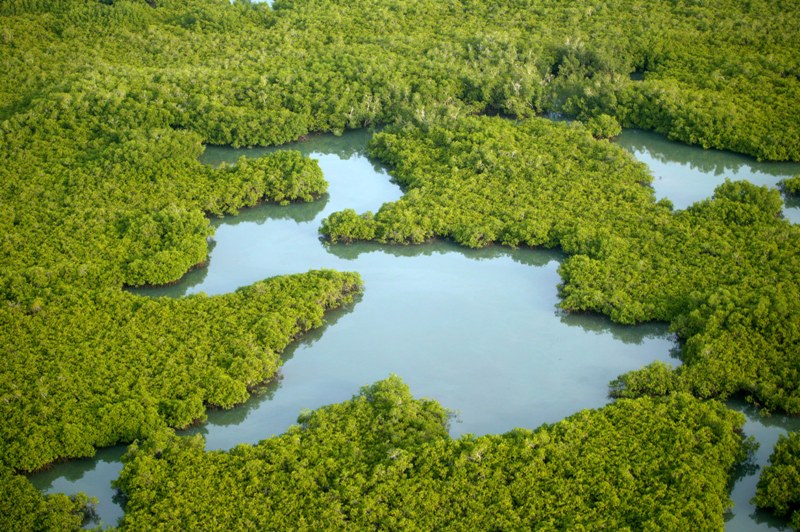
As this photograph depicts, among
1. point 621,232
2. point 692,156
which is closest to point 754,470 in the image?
point 621,232

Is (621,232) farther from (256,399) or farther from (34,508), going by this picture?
(34,508)

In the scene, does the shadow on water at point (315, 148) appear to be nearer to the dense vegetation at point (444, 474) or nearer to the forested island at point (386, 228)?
the forested island at point (386, 228)

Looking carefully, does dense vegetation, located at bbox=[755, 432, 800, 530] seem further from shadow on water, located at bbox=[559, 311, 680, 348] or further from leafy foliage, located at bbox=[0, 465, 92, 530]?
leafy foliage, located at bbox=[0, 465, 92, 530]

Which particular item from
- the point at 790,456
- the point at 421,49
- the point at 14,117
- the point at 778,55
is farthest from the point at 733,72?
the point at 14,117

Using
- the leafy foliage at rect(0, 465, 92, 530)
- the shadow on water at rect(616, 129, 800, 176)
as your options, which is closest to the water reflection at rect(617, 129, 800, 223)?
the shadow on water at rect(616, 129, 800, 176)

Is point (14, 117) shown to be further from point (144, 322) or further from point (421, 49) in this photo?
point (421, 49)

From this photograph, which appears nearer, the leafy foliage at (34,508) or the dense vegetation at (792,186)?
the leafy foliage at (34,508)

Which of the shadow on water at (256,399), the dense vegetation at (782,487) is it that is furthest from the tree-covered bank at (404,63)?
the dense vegetation at (782,487)
